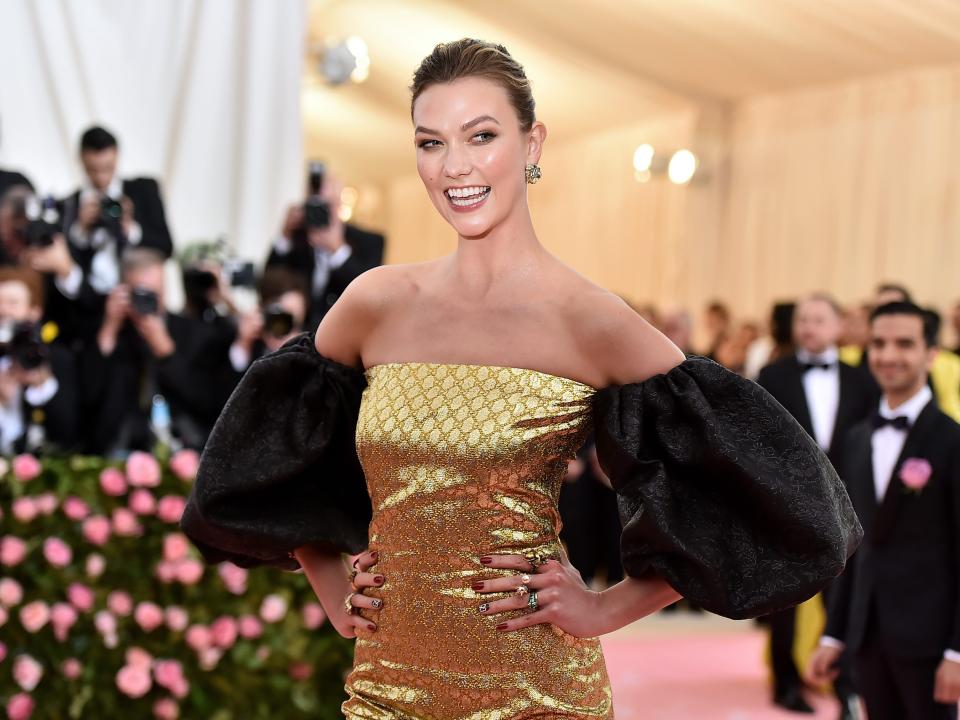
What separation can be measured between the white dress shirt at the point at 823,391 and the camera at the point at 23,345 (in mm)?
3279

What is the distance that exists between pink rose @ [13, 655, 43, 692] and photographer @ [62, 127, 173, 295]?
196 cm

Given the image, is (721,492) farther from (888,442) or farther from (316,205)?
(316,205)

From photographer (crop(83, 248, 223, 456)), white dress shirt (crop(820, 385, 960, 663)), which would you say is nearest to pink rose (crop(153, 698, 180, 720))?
photographer (crop(83, 248, 223, 456))

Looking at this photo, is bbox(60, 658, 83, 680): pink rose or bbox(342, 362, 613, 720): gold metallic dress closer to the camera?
bbox(342, 362, 613, 720): gold metallic dress

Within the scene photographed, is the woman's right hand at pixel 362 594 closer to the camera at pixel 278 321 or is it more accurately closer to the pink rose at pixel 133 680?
the pink rose at pixel 133 680

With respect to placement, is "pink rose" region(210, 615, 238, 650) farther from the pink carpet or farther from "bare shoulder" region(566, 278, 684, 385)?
"bare shoulder" region(566, 278, 684, 385)

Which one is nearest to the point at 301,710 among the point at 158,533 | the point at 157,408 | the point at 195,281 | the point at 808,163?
the point at 158,533

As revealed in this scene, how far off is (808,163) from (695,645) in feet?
20.6

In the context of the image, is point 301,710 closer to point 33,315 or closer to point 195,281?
point 33,315

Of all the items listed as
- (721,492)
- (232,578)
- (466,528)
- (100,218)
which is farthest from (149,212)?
(721,492)

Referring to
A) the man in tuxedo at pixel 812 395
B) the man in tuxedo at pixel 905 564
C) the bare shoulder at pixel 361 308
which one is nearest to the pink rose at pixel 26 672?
the bare shoulder at pixel 361 308

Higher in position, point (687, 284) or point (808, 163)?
point (808, 163)

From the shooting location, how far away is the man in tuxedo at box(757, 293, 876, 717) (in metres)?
5.80

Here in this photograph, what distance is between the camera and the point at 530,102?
6.61 ft
